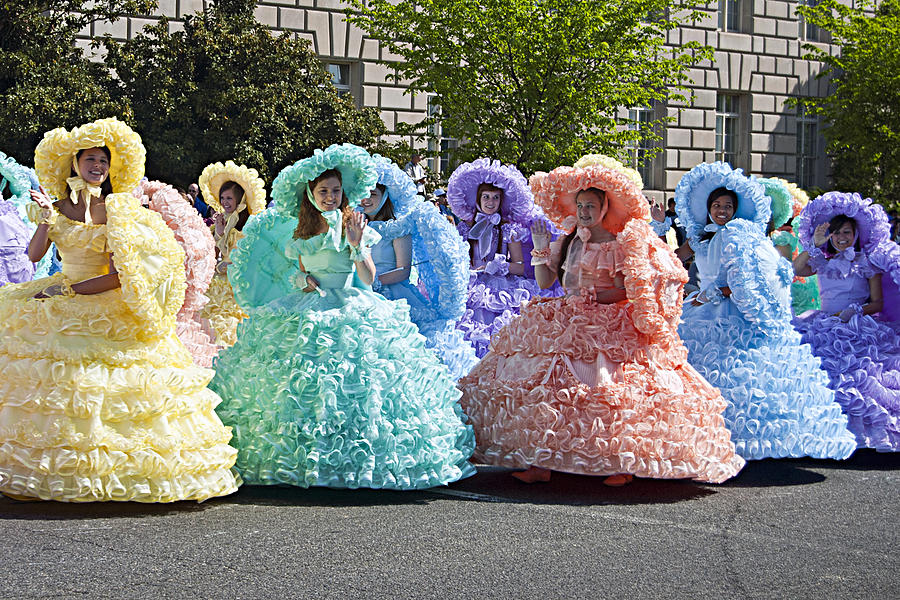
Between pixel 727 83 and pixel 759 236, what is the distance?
19870mm

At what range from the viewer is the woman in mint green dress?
646cm

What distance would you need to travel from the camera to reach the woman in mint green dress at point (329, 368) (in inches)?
255

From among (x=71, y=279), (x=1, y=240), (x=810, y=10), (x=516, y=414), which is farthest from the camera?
(x=810, y=10)

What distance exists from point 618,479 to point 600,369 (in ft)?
2.32

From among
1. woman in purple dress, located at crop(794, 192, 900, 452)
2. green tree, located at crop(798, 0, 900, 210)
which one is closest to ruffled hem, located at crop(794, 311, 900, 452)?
woman in purple dress, located at crop(794, 192, 900, 452)

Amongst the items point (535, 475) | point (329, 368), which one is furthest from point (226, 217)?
point (535, 475)

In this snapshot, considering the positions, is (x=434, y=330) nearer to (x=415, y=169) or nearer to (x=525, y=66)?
(x=525, y=66)

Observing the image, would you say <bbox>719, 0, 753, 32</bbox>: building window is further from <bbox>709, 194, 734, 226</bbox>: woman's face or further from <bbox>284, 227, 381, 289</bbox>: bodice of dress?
<bbox>284, 227, 381, 289</bbox>: bodice of dress

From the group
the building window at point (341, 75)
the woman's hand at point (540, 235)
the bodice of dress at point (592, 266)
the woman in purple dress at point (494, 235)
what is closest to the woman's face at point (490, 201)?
the woman in purple dress at point (494, 235)

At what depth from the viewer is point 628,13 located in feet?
58.5

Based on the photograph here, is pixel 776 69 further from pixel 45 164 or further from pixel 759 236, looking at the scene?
pixel 45 164

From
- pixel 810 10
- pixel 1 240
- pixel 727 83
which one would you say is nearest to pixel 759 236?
pixel 1 240

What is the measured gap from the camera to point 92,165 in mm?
6480

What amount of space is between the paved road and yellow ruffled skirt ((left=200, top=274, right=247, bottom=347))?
301 centimetres
